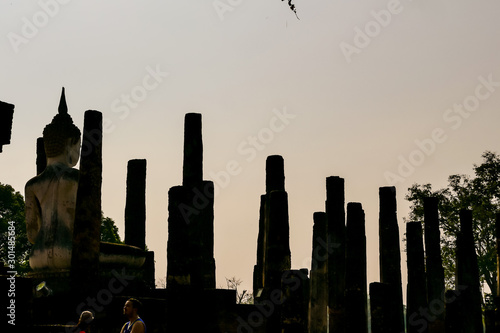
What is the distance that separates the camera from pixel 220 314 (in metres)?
14.3

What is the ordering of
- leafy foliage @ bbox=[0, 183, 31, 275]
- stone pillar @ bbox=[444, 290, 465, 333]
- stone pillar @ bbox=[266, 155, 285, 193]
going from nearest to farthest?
stone pillar @ bbox=[266, 155, 285, 193]
stone pillar @ bbox=[444, 290, 465, 333]
leafy foliage @ bbox=[0, 183, 31, 275]

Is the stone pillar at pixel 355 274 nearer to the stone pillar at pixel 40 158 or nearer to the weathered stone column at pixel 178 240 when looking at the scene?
the weathered stone column at pixel 178 240

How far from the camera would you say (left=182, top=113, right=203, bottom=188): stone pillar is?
15576 mm

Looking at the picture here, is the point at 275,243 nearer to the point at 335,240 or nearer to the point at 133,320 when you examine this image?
the point at 335,240

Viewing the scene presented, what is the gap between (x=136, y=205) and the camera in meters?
17.6

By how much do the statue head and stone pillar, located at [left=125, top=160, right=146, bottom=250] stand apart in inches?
144

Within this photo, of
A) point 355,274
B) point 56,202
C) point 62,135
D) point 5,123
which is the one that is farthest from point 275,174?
point 5,123

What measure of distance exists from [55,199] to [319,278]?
10789 millimetres

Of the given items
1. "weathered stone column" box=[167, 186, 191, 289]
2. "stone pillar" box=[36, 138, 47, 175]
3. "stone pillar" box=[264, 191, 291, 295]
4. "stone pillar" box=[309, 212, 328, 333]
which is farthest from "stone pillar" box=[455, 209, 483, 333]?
"stone pillar" box=[36, 138, 47, 175]

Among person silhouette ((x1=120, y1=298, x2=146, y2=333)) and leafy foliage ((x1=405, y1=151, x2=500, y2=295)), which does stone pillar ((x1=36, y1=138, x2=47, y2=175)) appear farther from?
leafy foliage ((x1=405, y1=151, x2=500, y2=295))

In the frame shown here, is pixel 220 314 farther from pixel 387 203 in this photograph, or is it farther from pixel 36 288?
pixel 387 203

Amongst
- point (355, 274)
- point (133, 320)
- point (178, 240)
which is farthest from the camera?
point (355, 274)

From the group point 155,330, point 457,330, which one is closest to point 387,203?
Answer: point 457,330

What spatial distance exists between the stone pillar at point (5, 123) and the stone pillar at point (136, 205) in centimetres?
990
